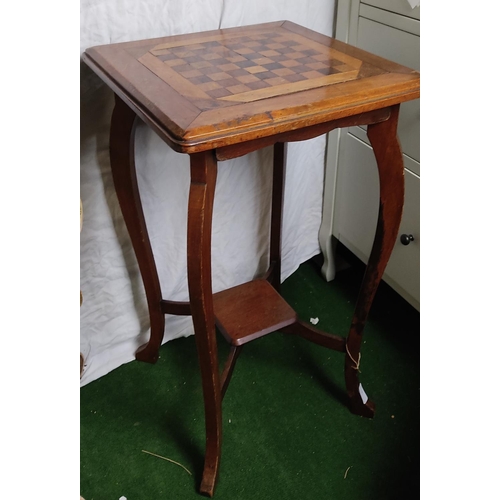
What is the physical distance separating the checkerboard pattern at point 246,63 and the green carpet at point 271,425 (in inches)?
26.4

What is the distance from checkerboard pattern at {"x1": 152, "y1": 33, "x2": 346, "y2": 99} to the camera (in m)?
0.75

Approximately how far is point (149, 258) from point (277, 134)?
0.48 meters

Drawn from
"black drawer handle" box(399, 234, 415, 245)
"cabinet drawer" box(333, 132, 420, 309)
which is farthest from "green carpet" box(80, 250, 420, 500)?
"black drawer handle" box(399, 234, 415, 245)

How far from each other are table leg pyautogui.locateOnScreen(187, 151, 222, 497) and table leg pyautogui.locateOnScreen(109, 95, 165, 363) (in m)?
0.27

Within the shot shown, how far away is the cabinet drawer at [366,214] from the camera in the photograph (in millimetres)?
1119

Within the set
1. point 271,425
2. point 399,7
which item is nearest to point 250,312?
point 271,425

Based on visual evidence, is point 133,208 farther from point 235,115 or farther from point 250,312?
point 235,115

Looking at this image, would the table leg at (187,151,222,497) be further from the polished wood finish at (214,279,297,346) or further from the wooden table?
the polished wood finish at (214,279,297,346)

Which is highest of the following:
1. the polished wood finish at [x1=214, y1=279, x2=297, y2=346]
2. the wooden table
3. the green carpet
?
the wooden table

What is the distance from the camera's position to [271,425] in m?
1.09

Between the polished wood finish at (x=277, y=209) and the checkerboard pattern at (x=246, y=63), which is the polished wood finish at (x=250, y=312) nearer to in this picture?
the polished wood finish at (x=277, y=209)

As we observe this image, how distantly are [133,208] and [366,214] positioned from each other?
548mm

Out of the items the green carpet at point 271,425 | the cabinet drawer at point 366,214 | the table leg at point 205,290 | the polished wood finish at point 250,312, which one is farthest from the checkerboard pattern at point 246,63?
the green carpet at point 271,425
